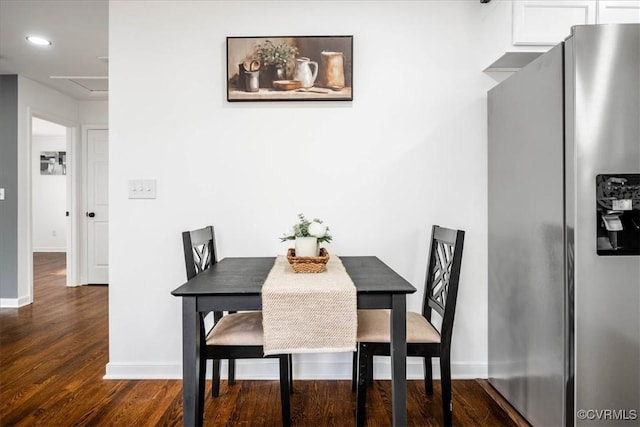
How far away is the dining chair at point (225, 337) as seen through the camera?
1617 mm

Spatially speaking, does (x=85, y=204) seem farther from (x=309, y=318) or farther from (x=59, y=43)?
(x=309, y=318)

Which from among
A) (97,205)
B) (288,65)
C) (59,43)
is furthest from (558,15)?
(97,205)

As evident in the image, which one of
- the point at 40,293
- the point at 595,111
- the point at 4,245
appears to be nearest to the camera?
the point at 595,111

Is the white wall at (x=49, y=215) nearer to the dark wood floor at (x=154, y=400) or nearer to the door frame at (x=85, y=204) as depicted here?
the door frame at (x=85, y=204)

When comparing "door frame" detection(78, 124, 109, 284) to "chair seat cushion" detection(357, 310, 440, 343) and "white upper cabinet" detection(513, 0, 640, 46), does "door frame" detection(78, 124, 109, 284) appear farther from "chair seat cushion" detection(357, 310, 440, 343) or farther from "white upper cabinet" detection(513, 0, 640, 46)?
"white upper cabinet" detection(513, 0, 640, 46)

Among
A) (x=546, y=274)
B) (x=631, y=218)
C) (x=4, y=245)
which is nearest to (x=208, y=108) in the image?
(x=546, y=274)

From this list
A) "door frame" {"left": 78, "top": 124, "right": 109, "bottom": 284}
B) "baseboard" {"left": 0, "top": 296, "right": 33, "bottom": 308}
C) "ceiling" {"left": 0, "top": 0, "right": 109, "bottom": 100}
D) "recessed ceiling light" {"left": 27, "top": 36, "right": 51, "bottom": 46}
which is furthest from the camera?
"door frame" {"left": 78, "top": 124, "right": 109, "bottom": 284}

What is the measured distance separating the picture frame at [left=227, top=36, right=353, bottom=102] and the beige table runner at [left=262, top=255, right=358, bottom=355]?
130 centimetres

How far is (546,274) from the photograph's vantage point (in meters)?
1.70

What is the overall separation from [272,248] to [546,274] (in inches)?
56.1

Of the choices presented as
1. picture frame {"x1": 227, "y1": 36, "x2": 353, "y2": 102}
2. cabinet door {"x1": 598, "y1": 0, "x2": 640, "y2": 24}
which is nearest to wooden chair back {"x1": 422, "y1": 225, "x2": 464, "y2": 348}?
picture frame {"x1": 227, "y1": 36, "x2": 353, "y2": 102}

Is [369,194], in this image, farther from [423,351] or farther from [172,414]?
[172,414]

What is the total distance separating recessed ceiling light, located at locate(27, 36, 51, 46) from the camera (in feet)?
10.3

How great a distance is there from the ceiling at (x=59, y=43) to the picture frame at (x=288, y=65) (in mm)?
1089
